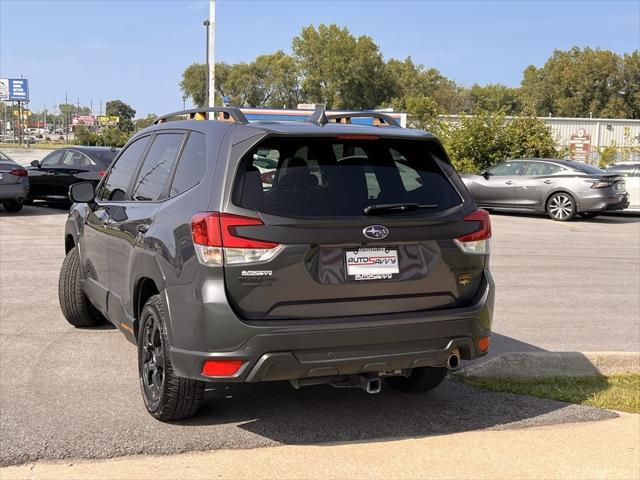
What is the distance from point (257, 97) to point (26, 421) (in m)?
89.2

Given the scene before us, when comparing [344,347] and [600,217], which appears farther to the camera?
[600,217]

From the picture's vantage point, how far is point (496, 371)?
5.56m

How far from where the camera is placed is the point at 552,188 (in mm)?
18562

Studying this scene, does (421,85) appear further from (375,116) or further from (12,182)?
(375,116)

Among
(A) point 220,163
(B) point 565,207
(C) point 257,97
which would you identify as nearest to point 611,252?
(B) point 565,207

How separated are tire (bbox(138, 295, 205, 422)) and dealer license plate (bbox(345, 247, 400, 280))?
1096mm

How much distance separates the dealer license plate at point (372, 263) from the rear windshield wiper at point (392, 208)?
0.69 feet

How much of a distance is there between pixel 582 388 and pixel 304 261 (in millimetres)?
2606

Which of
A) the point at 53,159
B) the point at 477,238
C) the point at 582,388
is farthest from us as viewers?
the point at 53,159

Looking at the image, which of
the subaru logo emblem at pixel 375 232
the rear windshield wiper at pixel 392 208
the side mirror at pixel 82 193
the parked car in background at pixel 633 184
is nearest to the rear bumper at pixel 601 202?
the parked car in background at pixel 633 184

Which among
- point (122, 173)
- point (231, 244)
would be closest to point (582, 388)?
point (231, 244)

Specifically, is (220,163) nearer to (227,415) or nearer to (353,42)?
(227,415)

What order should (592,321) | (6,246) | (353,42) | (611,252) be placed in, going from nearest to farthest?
(592,321) → (6,246) → (611,252) → (353,42)

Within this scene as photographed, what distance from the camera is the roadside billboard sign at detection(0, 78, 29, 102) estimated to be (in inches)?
3922
